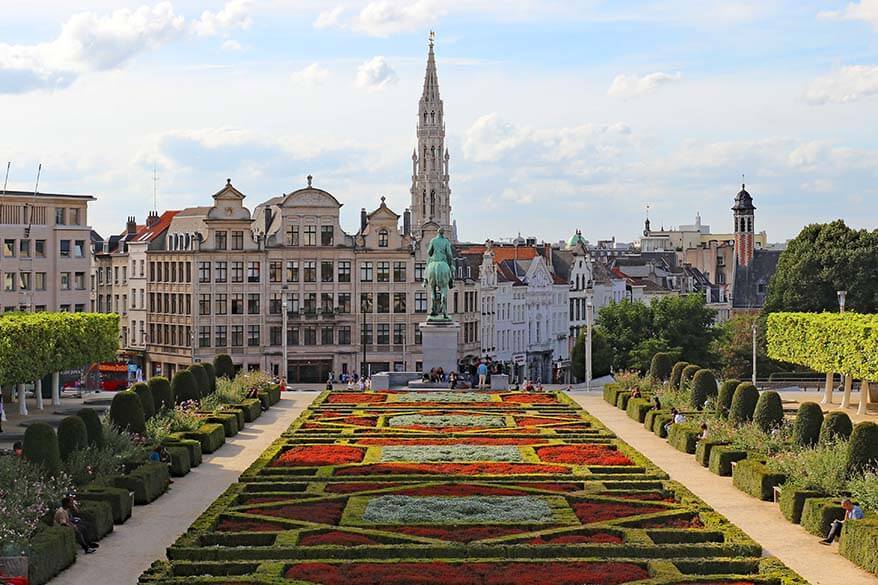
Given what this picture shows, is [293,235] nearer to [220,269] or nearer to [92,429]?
[220,269]

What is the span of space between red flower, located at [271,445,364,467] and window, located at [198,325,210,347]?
57456 millimetres

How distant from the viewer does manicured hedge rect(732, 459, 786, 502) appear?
131 feet

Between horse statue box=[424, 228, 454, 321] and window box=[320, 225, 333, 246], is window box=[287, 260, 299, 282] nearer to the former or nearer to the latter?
window box=[320, 225, 333, 246]

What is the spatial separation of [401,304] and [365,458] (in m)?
61.7

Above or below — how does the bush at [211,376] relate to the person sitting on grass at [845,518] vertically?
above

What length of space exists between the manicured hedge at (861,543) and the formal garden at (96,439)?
15.7 metres

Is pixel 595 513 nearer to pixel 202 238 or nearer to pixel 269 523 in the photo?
pixel 269 523

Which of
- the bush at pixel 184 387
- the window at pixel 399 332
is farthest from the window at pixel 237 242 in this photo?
the bush at pixel 184 387

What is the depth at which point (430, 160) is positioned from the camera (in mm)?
153000

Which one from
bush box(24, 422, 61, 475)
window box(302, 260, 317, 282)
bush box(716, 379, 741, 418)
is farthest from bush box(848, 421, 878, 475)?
window box(302, 260, 317, 282)

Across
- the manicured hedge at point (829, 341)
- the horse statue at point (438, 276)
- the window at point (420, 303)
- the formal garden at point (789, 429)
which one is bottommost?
the formal garden at point (789, 429)

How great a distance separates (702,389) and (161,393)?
20.6m

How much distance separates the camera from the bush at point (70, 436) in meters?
39.9

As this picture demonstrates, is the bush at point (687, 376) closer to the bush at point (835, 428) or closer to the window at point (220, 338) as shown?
the bush at point (835, 428)
